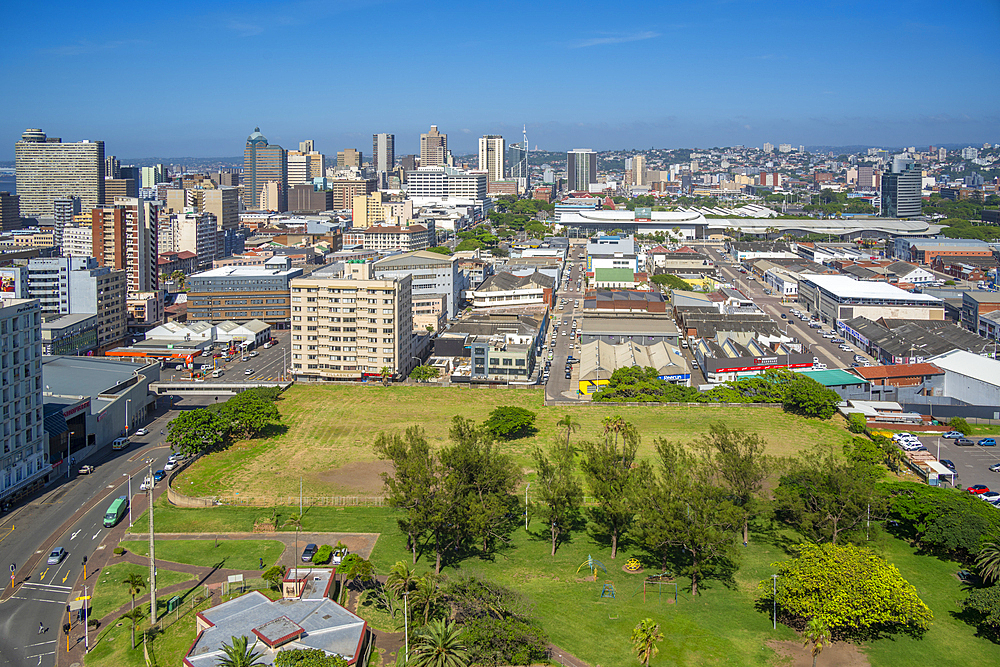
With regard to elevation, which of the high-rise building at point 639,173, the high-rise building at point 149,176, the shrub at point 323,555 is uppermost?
the high-rise building at point 639,173

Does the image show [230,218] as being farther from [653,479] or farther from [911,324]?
[653,479]

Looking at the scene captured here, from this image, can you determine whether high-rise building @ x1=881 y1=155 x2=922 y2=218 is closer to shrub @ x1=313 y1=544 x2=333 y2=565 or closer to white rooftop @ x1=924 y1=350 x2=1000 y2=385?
white rooftop @ x1=924 y1=350 x2=1000 y2=385

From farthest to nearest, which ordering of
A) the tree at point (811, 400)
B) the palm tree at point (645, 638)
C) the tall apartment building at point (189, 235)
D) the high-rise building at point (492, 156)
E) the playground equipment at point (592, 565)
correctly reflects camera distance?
1. the high-rise building at point (492, 156)
2. the tall apartment building at point (189, 235)
3. the tree at point (811, 400)
4. the playground equipment at point (592, 565)
5. the palm tree at point (645, 638)

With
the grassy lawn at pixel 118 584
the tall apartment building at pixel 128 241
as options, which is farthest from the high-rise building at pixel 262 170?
the grassy lawn at pixel 118 584

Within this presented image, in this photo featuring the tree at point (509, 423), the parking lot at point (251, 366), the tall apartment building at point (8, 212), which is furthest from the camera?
the tall apartment building at point (8, 212)

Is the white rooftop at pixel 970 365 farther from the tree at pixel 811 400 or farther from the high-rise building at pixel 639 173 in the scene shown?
the high-rise building at pixel 639 173

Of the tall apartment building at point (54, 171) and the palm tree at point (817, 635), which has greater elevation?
the tall apartment building at point (54, 171)

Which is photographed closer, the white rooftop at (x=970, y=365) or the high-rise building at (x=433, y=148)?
the white rooftop at (x=970, y=365)
